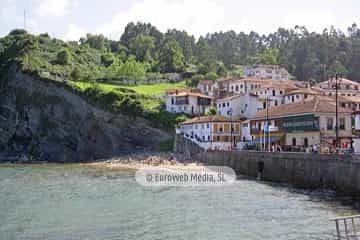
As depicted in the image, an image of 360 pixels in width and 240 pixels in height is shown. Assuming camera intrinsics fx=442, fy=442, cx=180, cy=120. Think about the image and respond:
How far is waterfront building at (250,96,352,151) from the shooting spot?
54.9 m

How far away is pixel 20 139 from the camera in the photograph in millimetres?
97875

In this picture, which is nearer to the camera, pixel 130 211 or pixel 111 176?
pixel 130 211

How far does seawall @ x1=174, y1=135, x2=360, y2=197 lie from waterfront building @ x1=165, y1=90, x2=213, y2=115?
31.2 m

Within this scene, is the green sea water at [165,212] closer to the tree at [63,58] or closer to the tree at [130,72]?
the tree at [130,72]

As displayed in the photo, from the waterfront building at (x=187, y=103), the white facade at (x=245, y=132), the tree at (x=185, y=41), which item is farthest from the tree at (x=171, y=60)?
the white facade at (x=245, y=132)

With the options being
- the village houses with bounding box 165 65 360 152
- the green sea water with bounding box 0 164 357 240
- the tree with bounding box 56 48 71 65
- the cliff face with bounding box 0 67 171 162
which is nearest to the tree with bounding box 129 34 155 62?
the tree with bounding box 56 48 71 65

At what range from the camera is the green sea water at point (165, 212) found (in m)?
24.2

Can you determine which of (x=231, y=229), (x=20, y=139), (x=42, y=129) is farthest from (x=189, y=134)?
(x=231, y=229)

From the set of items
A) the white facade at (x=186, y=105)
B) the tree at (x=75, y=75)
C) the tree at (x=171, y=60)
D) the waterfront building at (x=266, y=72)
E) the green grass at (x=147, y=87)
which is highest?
the tree at (x=171, y=60)

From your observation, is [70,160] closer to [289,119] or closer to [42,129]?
[42,129]

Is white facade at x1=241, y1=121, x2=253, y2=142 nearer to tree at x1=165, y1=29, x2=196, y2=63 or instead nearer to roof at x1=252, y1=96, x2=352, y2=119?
roof at x1=252, y1=96, x2=352, y2=119

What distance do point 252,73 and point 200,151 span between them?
231 feet

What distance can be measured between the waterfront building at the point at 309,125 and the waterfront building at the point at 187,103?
32601 millimetres

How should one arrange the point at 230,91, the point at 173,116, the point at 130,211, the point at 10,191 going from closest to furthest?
the point at 130,211
the point at 10,191
the point at 173,116
the point at 230,91
